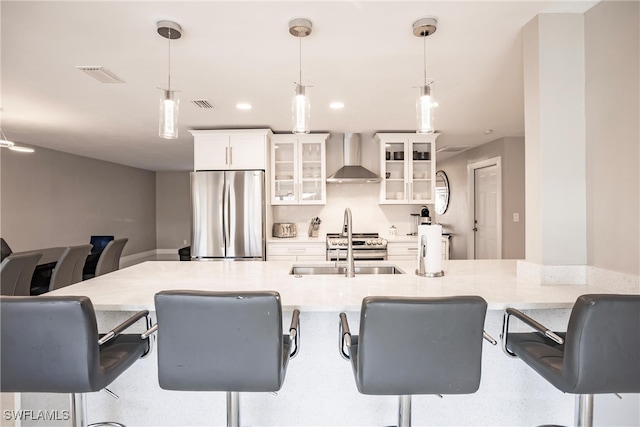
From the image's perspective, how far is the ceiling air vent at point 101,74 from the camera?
7.77 ft

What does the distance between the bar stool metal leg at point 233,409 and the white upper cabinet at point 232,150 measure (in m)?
3.07

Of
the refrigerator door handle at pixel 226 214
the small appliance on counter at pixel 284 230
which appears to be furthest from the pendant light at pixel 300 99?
the small appliance on counter at pixel 284 230

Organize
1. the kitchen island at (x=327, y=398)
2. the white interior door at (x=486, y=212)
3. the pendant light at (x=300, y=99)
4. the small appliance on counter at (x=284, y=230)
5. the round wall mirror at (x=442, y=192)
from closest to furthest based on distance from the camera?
the kitchen island at (x=327, y=398), the pendant light at (x=300, y=99), the small appliance on counter at (x=284, y=230), the white interior door at (x=486, y=212), the round wall mirror at (x=442, y=192)

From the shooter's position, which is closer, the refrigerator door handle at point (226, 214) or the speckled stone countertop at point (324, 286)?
the speckled stone countertop at point (324, 286)

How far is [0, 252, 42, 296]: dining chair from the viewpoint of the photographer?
2.49 meters

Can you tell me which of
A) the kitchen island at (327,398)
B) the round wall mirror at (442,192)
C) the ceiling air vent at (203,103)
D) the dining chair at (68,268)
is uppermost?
the ceiling air vent at (203,103)

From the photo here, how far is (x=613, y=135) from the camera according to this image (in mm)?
1601

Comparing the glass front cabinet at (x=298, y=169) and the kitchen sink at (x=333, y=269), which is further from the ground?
the glass front cabinet at (x=298, y=169)

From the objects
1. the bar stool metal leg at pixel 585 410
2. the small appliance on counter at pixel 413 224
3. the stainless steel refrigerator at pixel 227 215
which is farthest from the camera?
the small appliance on counter at pixel 413 224

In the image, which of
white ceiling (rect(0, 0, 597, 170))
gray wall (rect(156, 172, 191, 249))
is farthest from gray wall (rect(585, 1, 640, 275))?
gray wall (rect(156, 172, 191, 249))

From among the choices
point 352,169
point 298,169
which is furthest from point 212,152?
point 352,169

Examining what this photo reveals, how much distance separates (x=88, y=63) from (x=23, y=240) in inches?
168

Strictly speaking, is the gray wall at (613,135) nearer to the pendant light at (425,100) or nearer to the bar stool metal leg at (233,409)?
the pendant light at (425,100)

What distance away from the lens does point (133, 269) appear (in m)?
2.20
